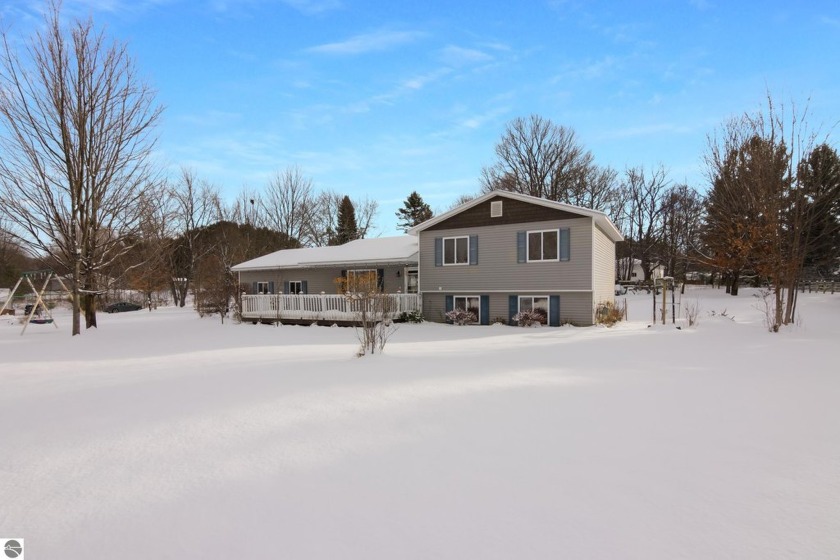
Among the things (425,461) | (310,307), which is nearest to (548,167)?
(310,307)

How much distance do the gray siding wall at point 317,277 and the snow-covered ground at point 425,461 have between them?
1318 cm

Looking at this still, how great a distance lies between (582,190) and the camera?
3775 centimetres

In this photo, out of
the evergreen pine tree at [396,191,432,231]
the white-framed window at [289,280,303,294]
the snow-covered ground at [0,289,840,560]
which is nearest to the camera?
the snow-covered ground at [0,289,840,560]

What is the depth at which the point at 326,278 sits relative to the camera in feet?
78.6

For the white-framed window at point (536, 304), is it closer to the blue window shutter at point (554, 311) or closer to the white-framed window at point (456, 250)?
the blue window shutter at point (554, 311)

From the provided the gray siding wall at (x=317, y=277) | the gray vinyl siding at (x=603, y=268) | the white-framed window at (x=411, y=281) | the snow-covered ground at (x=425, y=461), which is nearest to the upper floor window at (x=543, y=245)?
the gray vinyl siding at (x=603, y=268)

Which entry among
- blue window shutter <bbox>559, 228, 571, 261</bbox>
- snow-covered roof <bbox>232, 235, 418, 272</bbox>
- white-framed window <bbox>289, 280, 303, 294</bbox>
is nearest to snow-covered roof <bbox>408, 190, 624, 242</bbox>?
blue window shutter <bbox>559, 228, 571, 261</bbox>

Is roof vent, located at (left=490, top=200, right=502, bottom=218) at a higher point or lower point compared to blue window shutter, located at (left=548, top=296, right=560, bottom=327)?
higher

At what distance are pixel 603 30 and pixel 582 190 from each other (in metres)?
28.5

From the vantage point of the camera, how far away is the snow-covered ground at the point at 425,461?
2760 mm

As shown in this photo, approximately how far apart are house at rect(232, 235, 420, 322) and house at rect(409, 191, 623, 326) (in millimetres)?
1344

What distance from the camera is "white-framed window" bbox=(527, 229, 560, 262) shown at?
55.5 feet

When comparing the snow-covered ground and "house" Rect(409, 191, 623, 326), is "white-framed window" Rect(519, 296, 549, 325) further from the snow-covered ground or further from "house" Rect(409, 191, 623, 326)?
the snow-covered ground

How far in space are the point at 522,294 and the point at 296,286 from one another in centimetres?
1352
